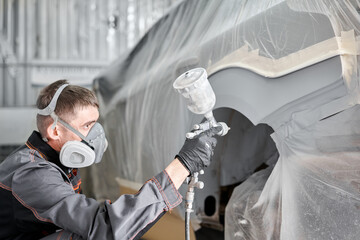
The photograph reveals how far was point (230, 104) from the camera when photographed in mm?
1402

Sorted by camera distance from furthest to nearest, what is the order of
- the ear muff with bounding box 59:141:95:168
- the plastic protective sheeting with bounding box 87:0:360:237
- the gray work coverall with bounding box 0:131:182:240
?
the ear muff with bounding box 59:141:95:168 < the gray work coverall with bounding box 0:131:182:240 < the plastic protective sheeting with bounding box 87:0:360:237

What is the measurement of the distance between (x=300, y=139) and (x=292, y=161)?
0.07 m

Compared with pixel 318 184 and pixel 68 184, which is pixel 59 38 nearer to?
pixel 68 184

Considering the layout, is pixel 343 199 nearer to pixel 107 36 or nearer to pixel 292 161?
pixel 292 161

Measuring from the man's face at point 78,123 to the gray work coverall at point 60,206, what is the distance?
0.10m

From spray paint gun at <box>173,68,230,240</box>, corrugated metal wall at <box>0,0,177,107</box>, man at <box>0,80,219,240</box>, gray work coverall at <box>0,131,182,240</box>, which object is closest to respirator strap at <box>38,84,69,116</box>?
man at <box>0,80,219,240</box>

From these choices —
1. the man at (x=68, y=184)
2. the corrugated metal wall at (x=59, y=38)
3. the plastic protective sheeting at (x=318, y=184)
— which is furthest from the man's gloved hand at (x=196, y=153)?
the corrugated metal wall at (x=59, y=38)

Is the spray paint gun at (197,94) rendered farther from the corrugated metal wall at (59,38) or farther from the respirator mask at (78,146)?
the corrugated metal wall at (59,38)

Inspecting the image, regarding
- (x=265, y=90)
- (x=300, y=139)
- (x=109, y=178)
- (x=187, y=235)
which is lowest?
(x=109, y=178)

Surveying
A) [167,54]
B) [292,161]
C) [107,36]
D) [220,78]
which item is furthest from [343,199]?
[107,36]

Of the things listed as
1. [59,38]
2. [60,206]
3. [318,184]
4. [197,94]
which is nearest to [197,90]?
[197,94]

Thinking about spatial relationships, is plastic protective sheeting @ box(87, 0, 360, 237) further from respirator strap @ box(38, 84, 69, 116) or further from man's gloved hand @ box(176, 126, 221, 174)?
respirator strap @ box(38, 84, 69, 116)

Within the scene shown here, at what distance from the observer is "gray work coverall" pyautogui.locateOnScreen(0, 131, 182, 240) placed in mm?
1170

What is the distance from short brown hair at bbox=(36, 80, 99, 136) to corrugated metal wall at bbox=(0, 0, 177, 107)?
5832mm
